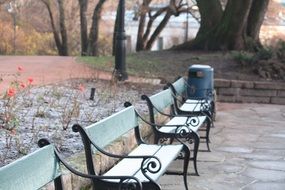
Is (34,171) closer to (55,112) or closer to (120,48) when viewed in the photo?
(55,112)

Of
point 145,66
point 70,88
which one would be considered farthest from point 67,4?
point 70,88

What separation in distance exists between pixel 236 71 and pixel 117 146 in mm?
9947

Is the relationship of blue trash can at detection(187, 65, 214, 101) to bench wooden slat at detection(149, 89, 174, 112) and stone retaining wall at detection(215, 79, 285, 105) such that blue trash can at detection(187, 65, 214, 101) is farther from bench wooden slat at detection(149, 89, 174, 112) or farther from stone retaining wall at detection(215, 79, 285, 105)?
stone retaining wall at detection(215, 79, 285, 105)

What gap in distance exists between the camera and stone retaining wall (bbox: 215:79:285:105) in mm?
13234

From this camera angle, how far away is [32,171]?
3.40m

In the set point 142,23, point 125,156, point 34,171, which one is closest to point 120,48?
point 125,156

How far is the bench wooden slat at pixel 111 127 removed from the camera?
4.57 m

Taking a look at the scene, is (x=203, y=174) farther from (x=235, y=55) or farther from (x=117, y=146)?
(x=235, y=55)

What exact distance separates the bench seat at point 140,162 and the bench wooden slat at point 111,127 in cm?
23

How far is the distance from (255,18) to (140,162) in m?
Answer: 14.2

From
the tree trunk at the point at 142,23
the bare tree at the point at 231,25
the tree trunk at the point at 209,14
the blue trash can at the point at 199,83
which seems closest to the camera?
the blue trash can at the point at 199,83

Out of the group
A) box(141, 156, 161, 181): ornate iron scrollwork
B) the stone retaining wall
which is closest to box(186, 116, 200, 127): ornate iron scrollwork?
box(141, 156, 161, 181): ornate iron scrollwork

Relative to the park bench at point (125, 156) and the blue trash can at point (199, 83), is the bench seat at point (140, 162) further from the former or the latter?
the blue trash can at point (199, 83)

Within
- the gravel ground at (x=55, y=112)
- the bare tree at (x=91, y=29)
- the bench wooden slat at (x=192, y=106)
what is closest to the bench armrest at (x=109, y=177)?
the gravel ground at (x=55, y=112)
